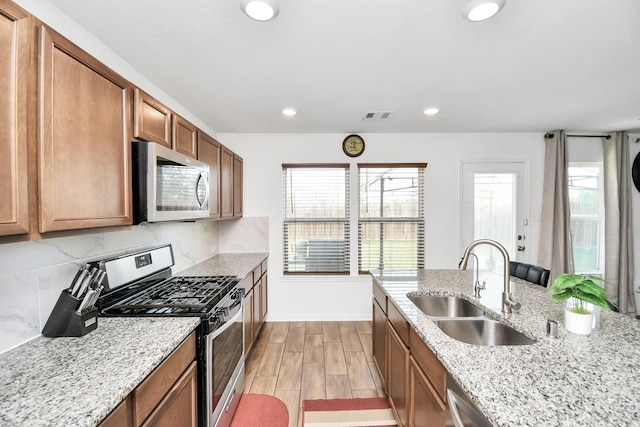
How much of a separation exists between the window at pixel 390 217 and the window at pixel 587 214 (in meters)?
2.02

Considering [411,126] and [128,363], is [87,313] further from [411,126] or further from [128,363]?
[411,126]

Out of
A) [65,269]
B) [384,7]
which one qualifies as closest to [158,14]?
[384,7]

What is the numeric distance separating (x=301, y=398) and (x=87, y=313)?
5.26ft

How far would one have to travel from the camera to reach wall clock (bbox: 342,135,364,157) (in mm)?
3660

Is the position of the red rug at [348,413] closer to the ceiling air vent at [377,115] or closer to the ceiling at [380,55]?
the ceiling at [380,55]

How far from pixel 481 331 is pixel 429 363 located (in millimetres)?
498

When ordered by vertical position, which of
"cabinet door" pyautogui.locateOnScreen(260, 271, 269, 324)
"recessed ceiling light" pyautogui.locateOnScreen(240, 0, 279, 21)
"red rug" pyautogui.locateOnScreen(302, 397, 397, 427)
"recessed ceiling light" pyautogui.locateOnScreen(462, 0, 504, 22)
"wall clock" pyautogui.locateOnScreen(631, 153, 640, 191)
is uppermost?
"recessed ceiling light" pyautogui.locateOnScreen(240, 0, 279, 21)

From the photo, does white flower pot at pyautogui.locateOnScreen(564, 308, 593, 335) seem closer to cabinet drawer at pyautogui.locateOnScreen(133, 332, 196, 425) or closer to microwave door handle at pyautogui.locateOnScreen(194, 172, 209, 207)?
cabinet drawer at pyautogui.locateOnScreen(133, 332, 196, 425)

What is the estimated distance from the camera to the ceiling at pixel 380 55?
4.70 feet

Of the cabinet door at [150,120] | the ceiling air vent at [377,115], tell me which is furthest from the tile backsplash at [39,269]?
the ceiling air vent at [377,115]

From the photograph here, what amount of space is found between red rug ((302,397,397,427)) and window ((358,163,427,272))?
176 cm

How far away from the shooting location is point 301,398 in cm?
219

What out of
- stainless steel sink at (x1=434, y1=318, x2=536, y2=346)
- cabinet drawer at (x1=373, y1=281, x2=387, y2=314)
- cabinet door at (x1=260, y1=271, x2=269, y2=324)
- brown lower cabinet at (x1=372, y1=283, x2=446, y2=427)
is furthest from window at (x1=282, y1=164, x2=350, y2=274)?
stainless steel sink at (x1=434, y1=318, x2=536, y2=346)

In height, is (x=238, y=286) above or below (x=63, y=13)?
below
